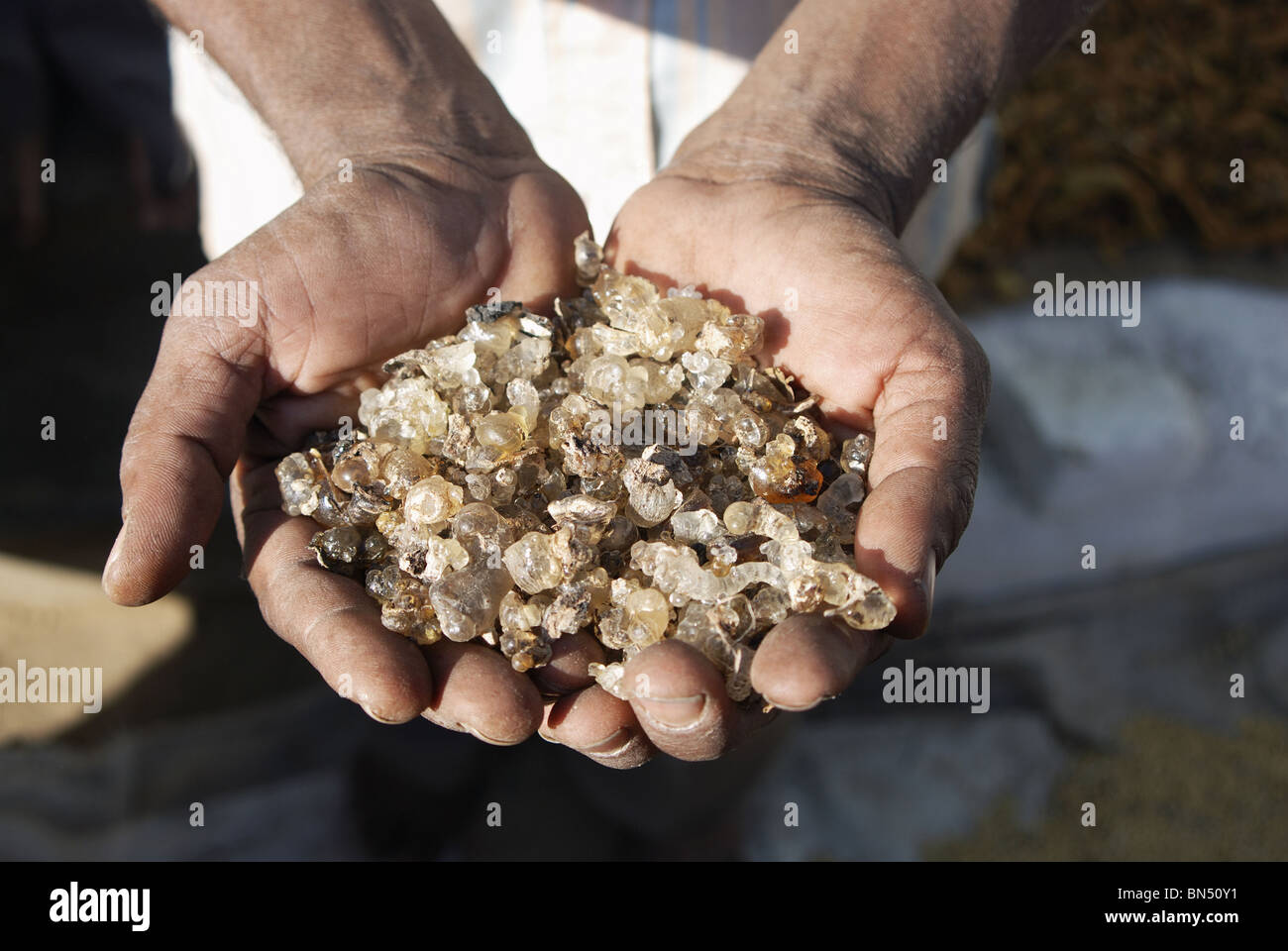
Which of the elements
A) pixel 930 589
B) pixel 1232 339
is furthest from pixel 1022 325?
pixel 930 589

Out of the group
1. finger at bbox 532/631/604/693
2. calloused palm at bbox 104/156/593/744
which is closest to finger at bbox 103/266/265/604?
calloused palm at bbox 104/156/593/744

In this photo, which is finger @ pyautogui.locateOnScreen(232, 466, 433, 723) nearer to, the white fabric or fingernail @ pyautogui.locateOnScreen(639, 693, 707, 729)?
fingernail @ pyautogui.locateOnScreen(639, 693, 707, 729)

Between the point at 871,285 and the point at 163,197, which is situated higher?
the point at 163,197

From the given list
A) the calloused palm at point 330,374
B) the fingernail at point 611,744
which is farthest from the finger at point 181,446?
the fingernail at point 611,744

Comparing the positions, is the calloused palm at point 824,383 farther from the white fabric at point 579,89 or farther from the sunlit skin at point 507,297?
the white fabric at point 579,89

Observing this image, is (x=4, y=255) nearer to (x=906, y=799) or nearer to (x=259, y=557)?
(x=259, y=557)

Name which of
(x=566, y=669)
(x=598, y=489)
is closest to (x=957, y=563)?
(x=598, y=489)
